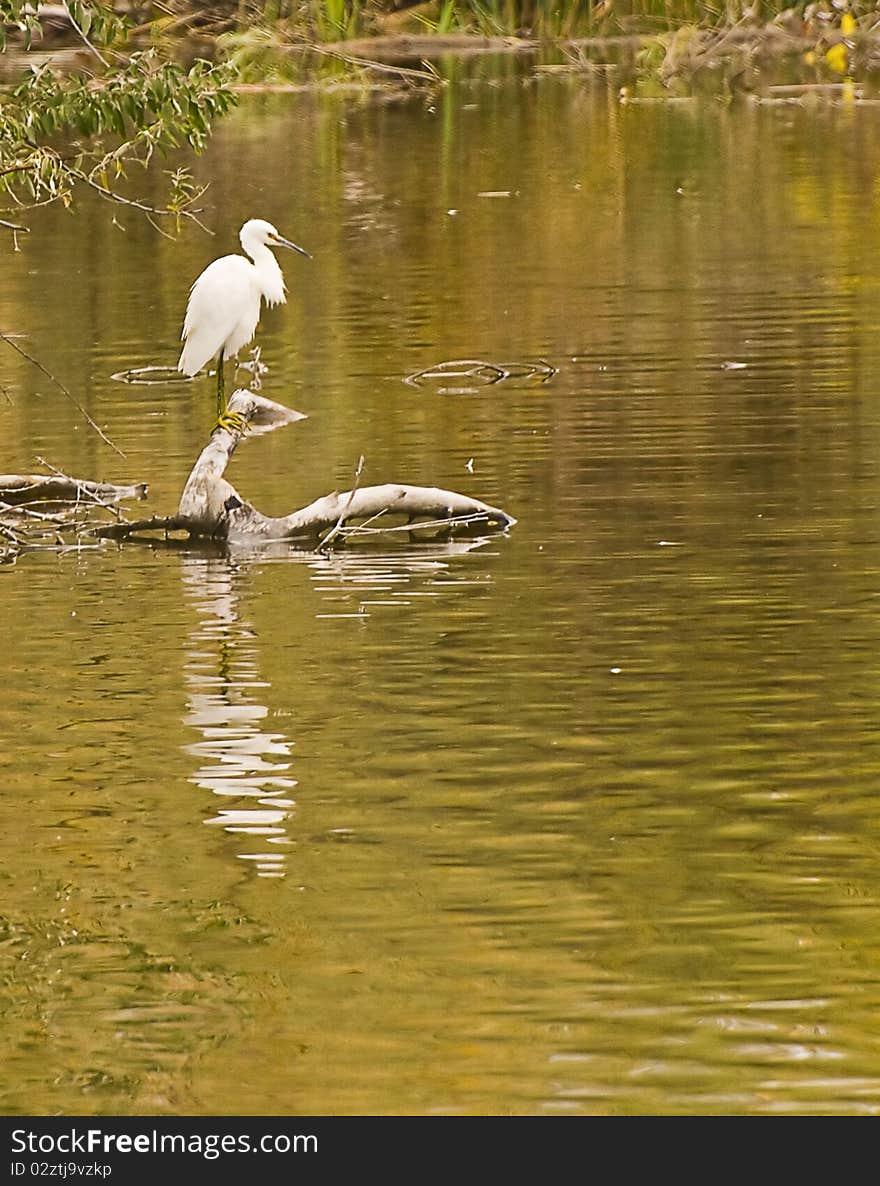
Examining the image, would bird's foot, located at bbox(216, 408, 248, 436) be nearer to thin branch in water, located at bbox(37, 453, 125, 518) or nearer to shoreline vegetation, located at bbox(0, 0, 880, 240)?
thin branch in water, located at bbox(37, 453, 125, 518)

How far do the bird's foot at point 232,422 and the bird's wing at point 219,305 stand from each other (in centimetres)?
140

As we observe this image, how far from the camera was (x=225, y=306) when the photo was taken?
1608cm

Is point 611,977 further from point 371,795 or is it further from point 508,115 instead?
point 508,115

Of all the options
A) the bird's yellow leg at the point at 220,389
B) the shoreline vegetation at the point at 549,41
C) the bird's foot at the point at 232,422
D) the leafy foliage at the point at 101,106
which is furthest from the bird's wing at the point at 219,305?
the shoreline vegetation at the point at 549,41

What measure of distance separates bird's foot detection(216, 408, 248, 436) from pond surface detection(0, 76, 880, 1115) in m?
0.60

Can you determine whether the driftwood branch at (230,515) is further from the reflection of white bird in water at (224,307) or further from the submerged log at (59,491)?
the reflection of white bird in water at (224,307)

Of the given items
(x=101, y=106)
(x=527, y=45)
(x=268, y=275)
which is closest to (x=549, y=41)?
(x=527, y=45)

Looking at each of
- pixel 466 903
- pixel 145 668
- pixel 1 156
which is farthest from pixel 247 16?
pixel 466 903

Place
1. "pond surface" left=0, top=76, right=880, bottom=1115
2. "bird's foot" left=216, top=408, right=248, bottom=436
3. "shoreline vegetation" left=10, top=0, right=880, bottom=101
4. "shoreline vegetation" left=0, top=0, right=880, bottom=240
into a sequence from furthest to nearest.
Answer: "shoreline vegetation" left=10, top=0, right=880, bottom=101, "shoreline vegetation" left=0, top=0, right=880, bottom=240, "bird's foot" left=216, top=408, right=248, bottom=436, "pond surface" left=0, top=76, right=880, bottom=1115

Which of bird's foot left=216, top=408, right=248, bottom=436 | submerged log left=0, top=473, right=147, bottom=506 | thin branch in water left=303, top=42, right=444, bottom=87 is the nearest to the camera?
bird's foot left=216, top=408, right=248, bottom=436

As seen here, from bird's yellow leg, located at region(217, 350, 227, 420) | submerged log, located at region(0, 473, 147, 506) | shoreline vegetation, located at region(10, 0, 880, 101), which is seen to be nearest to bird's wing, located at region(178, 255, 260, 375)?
bird's yellow leg, located at region(217, 350, 227, 420)

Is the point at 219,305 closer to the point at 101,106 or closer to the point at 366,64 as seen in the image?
the point at 101,106

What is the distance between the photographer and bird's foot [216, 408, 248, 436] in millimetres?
14133

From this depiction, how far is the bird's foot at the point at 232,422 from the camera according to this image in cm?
1413
